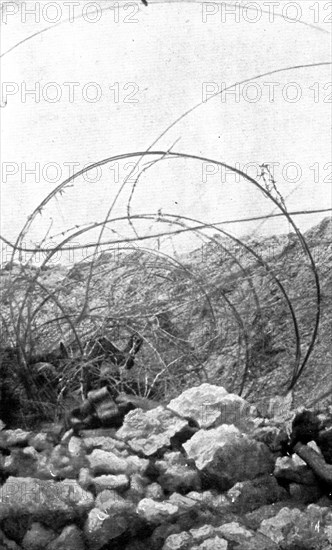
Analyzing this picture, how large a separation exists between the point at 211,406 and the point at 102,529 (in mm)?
437

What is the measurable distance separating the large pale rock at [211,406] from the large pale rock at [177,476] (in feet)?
0.42

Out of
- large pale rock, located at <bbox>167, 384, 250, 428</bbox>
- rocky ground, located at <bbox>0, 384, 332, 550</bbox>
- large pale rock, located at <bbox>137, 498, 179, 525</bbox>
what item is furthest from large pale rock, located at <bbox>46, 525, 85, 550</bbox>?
large pale rock, located at <bbox>167, 384, 250, 428</bbox>

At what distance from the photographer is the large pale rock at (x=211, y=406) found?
2744 mm

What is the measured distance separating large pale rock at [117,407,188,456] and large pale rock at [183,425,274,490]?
0.19ft

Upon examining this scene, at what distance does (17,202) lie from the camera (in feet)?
9.74

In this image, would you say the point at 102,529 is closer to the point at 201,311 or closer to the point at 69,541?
the point at 69,541

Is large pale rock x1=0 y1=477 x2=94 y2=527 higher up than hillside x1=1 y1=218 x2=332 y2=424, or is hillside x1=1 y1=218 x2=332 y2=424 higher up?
hillside x1=1 y1=218 x2=332 y2=424

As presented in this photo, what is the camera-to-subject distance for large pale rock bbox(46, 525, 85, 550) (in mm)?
2512

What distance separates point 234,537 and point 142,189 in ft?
3.05

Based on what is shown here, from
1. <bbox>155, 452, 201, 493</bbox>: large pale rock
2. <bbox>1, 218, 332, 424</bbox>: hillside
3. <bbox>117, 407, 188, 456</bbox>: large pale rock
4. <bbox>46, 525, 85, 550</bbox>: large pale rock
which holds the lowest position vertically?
<bbox>46, 525, 85, 550</bbox>: large pale rock

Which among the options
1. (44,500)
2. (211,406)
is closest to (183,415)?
(211,406)

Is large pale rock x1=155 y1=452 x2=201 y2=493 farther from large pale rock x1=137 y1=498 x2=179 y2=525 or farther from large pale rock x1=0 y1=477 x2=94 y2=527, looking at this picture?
large pale rock x1=0 y1=477 x2=94 y2=527

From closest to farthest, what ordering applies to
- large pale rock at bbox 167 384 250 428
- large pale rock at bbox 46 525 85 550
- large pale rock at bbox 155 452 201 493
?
large pale rock at bbox 46 525 85 550 < large pale rock at bbox 155 452 201 493 < large pale rock at bbox 167 384 250 428

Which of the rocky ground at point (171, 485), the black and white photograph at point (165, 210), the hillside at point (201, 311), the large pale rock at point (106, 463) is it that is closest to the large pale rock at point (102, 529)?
the rocky ground at point (171, 485)
